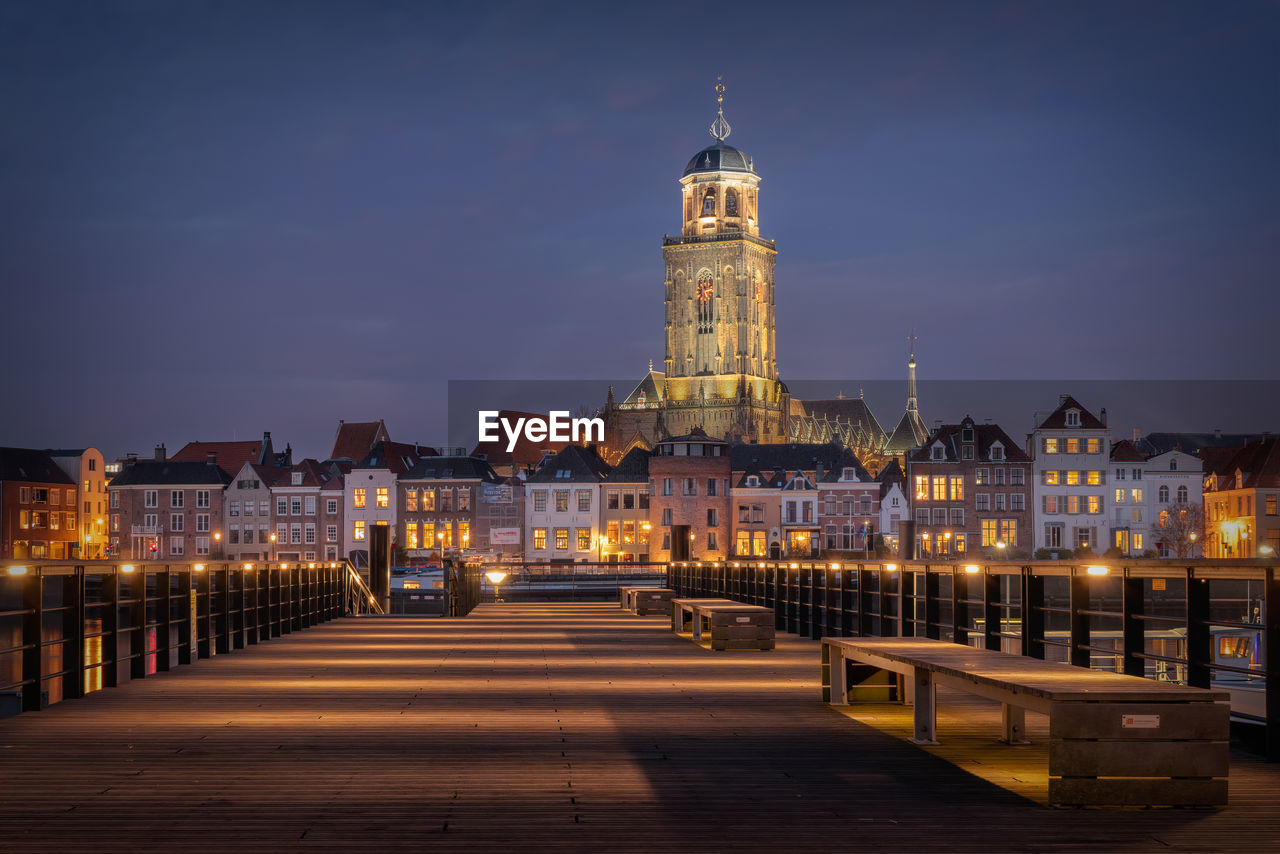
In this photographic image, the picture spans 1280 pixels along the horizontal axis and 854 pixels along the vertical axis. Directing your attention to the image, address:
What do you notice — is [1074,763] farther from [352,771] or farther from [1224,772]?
[352,771]

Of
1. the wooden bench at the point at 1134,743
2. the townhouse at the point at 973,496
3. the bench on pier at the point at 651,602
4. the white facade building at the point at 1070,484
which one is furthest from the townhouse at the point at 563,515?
the wooden bench at the point at 1134,743

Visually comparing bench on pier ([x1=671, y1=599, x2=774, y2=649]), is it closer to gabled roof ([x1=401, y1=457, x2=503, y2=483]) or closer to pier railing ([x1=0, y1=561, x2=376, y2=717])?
pier railing ([x1=0, y1=561, x2=376, y2=717])

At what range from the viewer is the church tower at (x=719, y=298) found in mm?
160000

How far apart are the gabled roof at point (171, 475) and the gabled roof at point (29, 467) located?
791cm

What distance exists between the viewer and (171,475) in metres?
Result: 108

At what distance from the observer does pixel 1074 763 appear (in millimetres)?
7527

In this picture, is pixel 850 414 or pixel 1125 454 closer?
pixel 1125 454

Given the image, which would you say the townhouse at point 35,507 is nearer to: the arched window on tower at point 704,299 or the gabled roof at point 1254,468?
the arched window on tower at point 704,299

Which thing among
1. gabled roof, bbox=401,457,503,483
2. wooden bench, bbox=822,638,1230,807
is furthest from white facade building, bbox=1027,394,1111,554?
wooden bench, bbox=822,638,1230,807

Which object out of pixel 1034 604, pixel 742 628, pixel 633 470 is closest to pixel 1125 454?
pixel 633 470

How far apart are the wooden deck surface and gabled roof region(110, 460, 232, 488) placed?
3796 inches

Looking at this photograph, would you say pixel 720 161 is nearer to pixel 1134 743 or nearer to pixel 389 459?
pixel 389 459

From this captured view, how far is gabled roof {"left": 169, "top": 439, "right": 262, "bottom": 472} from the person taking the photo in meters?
124

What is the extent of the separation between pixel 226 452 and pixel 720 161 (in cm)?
6652
